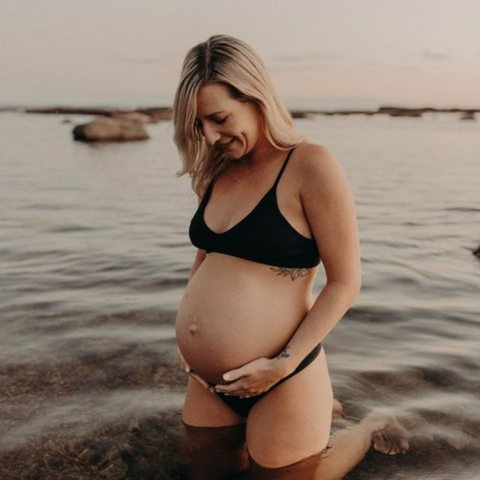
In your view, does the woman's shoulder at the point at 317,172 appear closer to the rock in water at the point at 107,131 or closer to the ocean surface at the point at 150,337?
the ocean surface at the point at 150,337

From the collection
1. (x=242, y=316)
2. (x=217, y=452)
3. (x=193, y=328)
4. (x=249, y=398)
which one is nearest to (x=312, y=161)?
(x=242, y=316)

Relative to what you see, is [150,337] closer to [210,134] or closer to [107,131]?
[210,134]

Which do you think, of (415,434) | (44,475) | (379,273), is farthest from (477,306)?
(44,475)

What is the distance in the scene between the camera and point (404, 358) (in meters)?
5.20

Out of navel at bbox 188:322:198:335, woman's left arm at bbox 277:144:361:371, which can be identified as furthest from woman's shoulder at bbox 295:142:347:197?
navel at bbox 188:322:198:335

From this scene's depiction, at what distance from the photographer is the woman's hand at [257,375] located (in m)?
2.88

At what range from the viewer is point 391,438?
3.91 metres

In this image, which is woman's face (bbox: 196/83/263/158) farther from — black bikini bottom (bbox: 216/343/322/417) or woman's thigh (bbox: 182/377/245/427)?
woman's thigh (bbox: 182/377/245/427)

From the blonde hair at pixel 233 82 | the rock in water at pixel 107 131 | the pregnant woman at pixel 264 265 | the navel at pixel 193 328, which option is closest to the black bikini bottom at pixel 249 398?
the pregnant woman at pixel 264 265

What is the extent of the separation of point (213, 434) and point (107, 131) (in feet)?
90.1

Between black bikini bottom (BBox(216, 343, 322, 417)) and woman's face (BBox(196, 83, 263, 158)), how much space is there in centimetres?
107

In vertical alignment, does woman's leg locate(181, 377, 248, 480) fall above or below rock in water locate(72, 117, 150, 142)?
above

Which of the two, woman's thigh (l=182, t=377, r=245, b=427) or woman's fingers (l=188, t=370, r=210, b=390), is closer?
woman's fingers (l=188, t=370, r=210, b=390)

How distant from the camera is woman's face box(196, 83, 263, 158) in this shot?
292 cm
